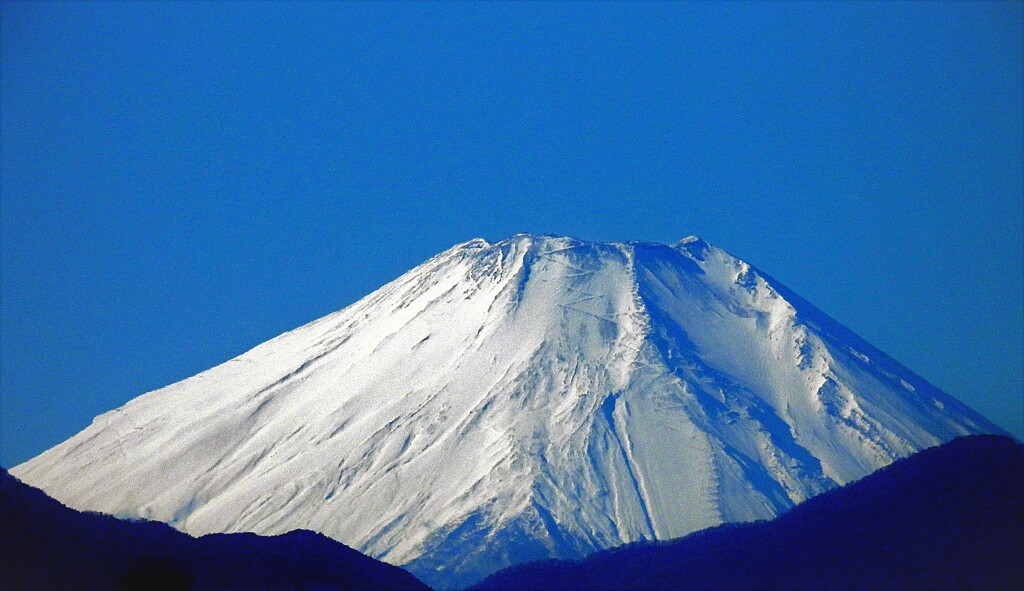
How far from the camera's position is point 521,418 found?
177 feet

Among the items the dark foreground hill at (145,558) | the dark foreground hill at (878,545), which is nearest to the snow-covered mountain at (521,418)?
the dark foreground hill at (878,545)

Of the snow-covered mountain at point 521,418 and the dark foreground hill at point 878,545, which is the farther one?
the snow-covered mountain at point 521,418

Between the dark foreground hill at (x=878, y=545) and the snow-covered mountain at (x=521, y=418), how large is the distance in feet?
34.7

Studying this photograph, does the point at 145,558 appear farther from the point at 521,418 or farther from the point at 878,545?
the point at 521,418

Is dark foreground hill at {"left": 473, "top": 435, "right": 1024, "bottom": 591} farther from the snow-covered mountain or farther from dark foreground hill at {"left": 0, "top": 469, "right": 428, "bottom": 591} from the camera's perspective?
the snow-covered mountain

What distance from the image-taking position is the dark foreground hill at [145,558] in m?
26.5

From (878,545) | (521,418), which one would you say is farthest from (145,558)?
(521,418)

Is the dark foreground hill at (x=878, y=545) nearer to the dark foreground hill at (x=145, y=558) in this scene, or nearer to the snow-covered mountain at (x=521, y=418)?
the dark foreground hill at (x=145, y=558)

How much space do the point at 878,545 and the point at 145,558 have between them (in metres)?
16.7

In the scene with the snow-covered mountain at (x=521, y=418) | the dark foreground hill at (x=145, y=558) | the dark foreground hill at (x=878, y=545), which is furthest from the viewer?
the snow-covered mountain at (x=521, y=418)

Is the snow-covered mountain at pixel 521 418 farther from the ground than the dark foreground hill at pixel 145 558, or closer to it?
farther from the ground

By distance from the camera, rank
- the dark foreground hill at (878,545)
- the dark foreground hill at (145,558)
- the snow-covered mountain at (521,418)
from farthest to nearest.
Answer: the snow-covered mountain at (521,418), the dark foreground hill at (878,545), the dark foreground hill at (145,558)

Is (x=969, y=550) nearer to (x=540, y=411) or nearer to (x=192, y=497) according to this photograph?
(x=540, y=411)

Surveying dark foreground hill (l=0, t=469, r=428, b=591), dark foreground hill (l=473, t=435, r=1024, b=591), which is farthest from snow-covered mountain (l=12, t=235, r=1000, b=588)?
dark foreground hill (l=0, t=469, r=428, b=591)
